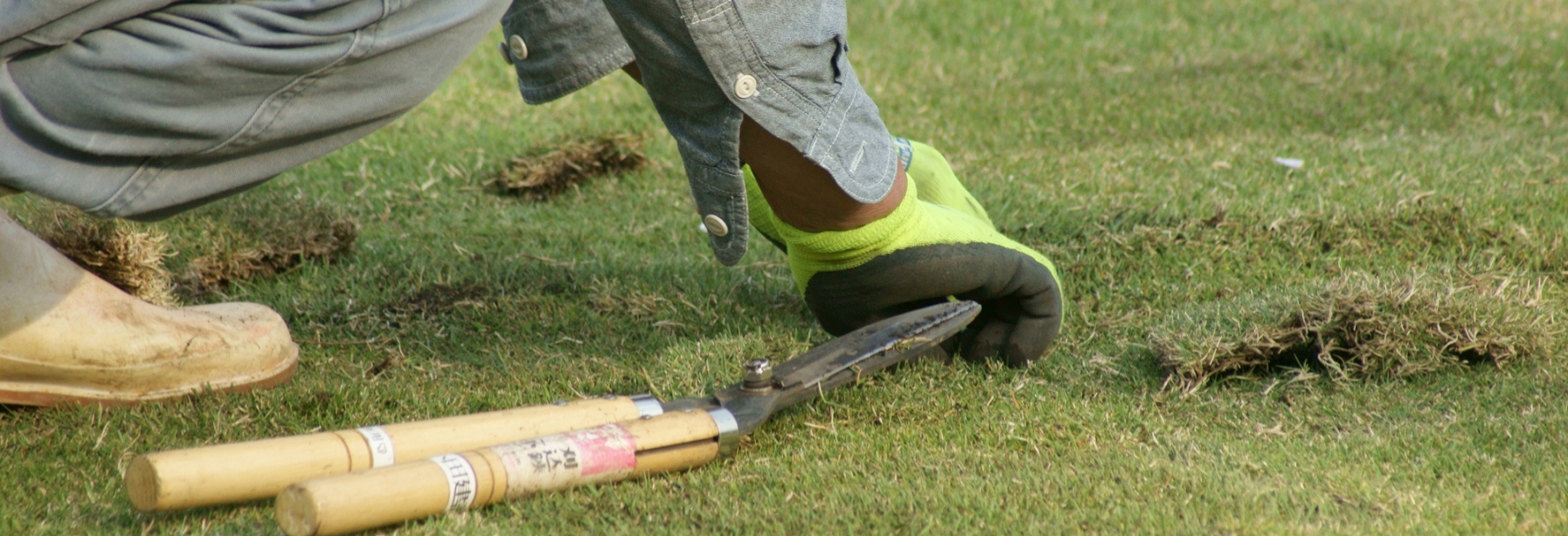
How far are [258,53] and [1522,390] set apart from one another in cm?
191

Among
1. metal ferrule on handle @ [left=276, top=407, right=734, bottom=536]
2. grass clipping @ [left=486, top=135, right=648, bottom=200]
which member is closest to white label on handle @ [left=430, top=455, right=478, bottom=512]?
metal ferrule on handle @ [left=276, top=407, right=734, bottom=536]

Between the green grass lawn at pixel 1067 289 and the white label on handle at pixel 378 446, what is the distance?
121 mm

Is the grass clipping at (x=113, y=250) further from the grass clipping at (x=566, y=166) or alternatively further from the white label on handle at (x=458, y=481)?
the grass clipping at (x=566, y=166)

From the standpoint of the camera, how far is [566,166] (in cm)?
348

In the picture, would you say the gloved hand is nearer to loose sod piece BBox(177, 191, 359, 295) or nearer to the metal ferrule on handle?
the metal ferrule on handle

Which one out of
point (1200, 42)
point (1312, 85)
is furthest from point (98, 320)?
point (1200, 42)

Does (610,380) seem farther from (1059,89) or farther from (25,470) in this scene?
(1059,89)

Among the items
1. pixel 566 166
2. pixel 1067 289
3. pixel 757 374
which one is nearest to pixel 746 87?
pixel 757 374

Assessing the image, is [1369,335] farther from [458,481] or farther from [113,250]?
[113,250]

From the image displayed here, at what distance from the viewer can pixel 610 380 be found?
208 centimetres

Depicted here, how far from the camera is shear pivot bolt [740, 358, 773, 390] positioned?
68.6 inches

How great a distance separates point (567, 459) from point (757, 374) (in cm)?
33

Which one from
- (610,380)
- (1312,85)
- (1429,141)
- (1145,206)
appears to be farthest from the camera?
(1312,85)

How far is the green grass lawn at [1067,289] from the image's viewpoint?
5.11ft
